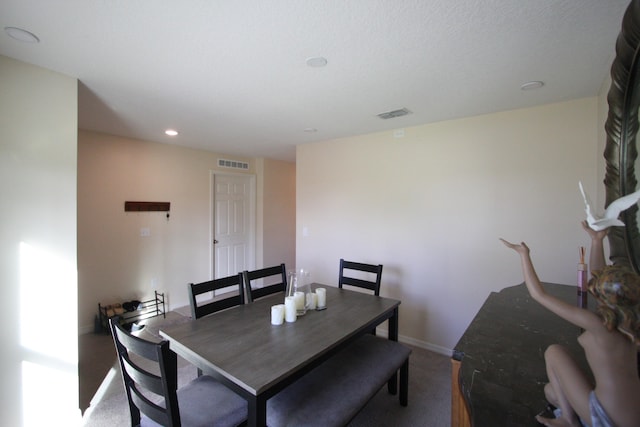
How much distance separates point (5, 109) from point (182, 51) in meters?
→ 1.12

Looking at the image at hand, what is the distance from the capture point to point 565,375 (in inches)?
28.0

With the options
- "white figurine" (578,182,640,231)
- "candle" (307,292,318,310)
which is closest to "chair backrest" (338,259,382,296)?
"candle" (307,292,318,310)

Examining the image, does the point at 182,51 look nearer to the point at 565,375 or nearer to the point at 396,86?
the point at 396,86

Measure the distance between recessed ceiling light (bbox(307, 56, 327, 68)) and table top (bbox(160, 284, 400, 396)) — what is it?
1.60 metres

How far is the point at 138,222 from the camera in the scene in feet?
12.6

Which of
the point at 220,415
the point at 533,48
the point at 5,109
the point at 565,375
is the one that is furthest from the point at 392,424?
the point at 5,109

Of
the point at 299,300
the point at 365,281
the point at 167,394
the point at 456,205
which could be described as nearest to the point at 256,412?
the point at 167,394

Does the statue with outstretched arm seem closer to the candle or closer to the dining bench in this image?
the dining bench

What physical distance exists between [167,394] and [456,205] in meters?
2.74

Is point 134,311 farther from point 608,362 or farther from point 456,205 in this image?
point 608,362

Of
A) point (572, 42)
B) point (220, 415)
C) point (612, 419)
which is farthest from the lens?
point (572, 42)

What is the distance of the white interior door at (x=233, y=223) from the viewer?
4766 millimetres

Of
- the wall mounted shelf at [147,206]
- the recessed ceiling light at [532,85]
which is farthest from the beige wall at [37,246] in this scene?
the recessed ceiling light at [532,85]

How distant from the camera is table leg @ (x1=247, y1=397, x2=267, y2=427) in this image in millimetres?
1162
